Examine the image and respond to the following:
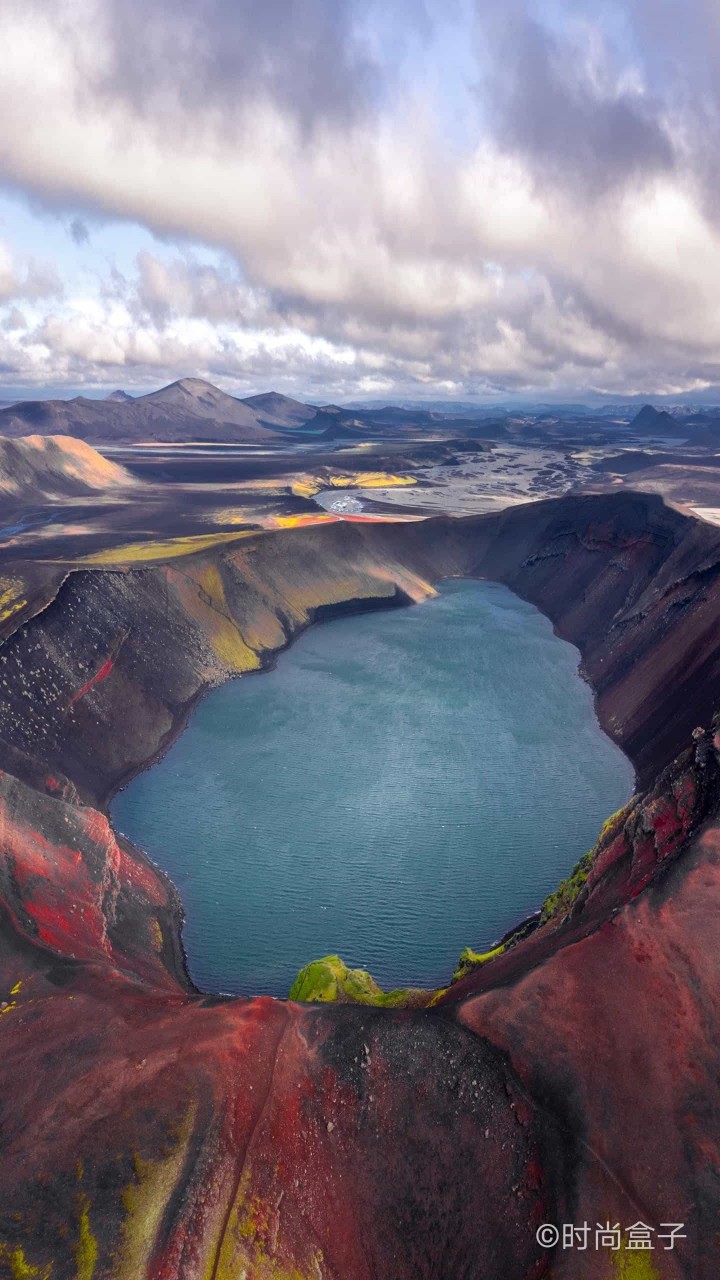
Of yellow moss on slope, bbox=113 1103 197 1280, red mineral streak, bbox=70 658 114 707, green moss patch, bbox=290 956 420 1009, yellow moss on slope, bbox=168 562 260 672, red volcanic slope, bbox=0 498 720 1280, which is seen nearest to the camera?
yellow moss on slope, bbox=113 1103 197 1280

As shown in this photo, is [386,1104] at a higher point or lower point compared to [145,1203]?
higher

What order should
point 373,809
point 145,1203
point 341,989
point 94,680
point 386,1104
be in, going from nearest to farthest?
point 145,1203 < point 386,1104 < point 341,989 < point 373,809 < point 94,680

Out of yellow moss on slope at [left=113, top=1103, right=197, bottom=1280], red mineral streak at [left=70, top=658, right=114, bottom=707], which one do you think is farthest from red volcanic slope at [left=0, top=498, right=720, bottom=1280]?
red mineral streak at [left=70, top=658, right=114, bottom=707]

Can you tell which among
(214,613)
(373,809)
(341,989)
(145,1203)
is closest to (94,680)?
(214,613)

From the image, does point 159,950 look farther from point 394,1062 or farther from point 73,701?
point 73,701

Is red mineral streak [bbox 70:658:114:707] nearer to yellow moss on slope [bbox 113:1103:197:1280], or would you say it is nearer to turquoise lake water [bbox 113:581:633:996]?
turquoise lake water [bbox 113:581:633:996]

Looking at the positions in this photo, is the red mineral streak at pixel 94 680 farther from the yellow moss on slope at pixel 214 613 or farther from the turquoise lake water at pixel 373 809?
the yellow moss on slope at pixel 214 613

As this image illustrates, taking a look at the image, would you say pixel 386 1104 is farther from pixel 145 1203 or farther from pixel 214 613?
pixel 214 613

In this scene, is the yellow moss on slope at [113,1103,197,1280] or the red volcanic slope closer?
the yellow moss on slope at [113,1103,197,1280]

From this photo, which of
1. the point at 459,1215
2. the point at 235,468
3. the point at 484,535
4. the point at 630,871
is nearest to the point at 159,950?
the point at 459,1215
